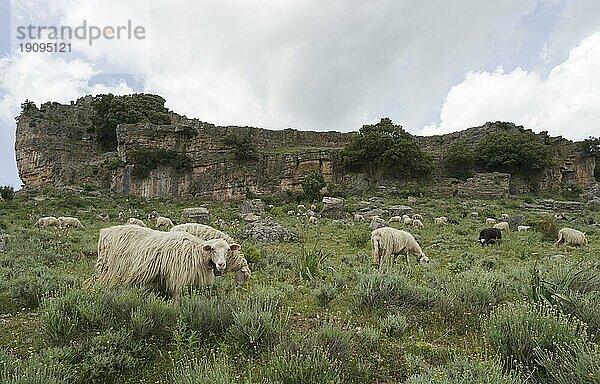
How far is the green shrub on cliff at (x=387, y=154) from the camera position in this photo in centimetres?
3922

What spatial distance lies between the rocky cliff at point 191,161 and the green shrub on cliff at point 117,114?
1500mm

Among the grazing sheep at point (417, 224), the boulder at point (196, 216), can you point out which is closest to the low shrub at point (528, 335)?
the grazing sheep at point (417, 224)

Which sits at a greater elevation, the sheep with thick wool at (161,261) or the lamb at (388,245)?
the sheep with thick wool at (161,261)

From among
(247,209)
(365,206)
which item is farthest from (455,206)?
(247,209)

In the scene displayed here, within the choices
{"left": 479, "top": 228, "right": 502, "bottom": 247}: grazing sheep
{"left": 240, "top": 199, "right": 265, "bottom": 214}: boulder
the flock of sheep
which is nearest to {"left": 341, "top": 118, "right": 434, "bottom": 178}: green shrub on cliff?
{"left": 240, "top": 199, "right": 265, "bottom": 214}: boulder

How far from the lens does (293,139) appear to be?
50.6 metres

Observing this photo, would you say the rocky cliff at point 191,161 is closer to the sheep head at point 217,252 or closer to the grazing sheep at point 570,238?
the grazing sheep at point 570,238

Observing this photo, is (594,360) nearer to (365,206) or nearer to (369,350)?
(369,350)

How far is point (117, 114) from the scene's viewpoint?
4675 cm

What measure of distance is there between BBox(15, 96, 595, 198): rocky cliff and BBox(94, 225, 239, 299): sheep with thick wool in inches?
1288

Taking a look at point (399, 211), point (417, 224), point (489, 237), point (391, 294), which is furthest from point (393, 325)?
point (399, 211)

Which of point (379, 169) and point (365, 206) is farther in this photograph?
point (379, 169)

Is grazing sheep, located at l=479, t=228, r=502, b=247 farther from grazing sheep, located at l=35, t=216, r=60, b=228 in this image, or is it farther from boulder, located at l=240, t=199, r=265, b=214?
grazing sheep, located at l=35, t=216, r=60, b=228

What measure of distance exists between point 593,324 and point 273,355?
3714 millimetres
